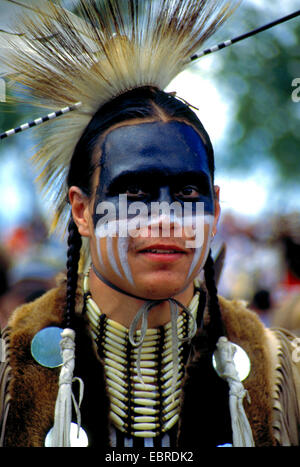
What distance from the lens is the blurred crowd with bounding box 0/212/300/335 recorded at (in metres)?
4.40

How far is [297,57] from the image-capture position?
10719mm

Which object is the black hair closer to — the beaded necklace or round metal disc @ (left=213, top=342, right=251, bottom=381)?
round metal disc @ (left=213, top=342, right=251, bottom=381)

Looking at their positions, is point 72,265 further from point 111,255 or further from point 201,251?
point 201,251

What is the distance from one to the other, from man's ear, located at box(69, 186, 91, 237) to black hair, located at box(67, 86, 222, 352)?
0.03 m

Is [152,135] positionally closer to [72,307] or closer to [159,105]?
[159,105]

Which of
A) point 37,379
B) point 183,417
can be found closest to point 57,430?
point 37,379

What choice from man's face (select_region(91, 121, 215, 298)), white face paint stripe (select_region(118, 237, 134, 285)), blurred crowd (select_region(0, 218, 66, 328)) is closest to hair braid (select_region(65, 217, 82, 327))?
man's face (select_region(91, 121, 215, 298))

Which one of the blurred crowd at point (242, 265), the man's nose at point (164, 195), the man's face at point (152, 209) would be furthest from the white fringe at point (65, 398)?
the blurred crowd at point (242, 265)

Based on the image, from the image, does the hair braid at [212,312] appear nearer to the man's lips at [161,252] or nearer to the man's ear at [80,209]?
the man's lips at [161,252]

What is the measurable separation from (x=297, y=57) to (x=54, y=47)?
9.53 m

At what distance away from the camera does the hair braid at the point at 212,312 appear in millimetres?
2477

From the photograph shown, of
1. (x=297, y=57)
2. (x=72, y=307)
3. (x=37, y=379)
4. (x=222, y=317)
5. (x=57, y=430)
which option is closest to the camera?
(x=57, y=430)

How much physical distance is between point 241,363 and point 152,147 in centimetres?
109

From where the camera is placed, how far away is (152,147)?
7.06 ft
